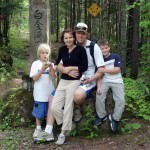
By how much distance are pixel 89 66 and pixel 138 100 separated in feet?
6.51

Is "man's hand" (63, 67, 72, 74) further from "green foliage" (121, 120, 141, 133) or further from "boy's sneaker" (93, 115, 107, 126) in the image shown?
"green foliage" (121, 120, 141, 133)

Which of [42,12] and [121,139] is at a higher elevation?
[42,12]

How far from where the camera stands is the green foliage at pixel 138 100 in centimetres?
708

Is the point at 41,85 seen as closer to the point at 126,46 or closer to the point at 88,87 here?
the point at 88,87

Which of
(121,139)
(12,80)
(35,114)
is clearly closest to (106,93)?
(121,139)

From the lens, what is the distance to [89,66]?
6.08 metres

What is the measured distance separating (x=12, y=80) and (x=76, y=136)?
7.40 metres

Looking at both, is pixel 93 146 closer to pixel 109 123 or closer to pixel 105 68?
pixel 109 123

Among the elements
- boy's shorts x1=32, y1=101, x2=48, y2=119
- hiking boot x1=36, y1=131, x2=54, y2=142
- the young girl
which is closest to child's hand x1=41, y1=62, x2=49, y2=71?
the young girl

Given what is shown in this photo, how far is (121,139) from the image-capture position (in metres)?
6.10

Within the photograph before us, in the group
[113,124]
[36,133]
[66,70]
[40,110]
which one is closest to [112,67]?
[66,70]

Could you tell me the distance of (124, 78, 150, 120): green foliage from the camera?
7.08 m

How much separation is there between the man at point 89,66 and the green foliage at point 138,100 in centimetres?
147

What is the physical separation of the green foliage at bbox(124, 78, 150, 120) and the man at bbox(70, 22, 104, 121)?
1.47m
